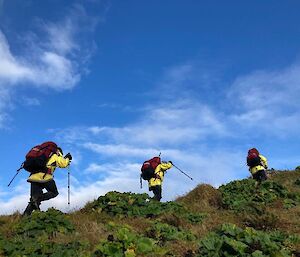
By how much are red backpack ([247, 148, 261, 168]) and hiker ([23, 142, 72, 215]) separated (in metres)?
9.08

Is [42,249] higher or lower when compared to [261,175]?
lower

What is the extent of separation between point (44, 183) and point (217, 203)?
6780 mm

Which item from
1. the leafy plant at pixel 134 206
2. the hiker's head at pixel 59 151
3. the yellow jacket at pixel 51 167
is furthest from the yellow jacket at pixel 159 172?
the yellow jacket at pixel 51 167

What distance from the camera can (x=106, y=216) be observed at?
48.5 ft

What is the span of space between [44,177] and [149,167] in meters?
6.76

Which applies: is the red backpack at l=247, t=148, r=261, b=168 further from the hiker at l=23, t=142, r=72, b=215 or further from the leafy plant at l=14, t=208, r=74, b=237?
the leafy plant at l=14, t=208, r=74, b=237

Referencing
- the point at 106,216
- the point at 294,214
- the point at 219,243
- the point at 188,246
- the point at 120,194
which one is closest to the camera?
the point at 219,243

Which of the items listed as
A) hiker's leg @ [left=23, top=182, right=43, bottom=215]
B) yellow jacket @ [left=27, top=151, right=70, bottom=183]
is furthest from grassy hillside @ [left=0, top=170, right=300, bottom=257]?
yellow jacket @ [left=27, top=151, right=70, bottom=183]

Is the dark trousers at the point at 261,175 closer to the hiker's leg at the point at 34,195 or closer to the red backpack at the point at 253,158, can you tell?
the red backpack at the point at 253,158

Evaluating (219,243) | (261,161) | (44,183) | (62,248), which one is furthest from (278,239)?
(261,161)

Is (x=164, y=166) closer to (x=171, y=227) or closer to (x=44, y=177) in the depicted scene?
(x=44, y=177)

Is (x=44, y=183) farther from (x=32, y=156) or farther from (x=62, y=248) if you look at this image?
(x=62, y=248)

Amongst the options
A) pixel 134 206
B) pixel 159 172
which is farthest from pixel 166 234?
pixel 159 172

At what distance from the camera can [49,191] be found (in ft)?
48.2
